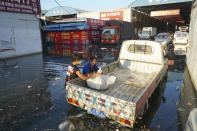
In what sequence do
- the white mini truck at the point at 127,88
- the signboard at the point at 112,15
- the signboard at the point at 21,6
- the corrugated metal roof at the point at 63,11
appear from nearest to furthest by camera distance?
the white mini truck at the point at 127,88 → the signboard at the point at 21,6 → the signboard at the point at 112,15 → the corrugated metal roof at the point at 63,11

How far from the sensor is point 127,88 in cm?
446

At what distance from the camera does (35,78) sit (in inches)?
291

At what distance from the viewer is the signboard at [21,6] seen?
1223 cm

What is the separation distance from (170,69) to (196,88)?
11.6 ft

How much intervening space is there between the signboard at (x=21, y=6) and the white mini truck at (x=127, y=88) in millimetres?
11865

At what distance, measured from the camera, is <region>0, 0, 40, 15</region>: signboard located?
481 inches

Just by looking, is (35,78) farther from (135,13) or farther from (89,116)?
(135,13)

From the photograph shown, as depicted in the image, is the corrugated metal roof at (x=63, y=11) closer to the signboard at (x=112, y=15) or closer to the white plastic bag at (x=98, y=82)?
the signboard at (x=112, y=15)

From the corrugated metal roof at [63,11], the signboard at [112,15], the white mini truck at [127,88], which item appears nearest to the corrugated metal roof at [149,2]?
the signboard at [112,15]

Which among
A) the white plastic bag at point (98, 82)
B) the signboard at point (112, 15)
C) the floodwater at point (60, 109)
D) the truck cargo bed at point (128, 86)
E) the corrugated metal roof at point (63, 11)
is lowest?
the floodwater at point (60, 109)

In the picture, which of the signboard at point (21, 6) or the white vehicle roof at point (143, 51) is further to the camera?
the signboard at point (21, 6)

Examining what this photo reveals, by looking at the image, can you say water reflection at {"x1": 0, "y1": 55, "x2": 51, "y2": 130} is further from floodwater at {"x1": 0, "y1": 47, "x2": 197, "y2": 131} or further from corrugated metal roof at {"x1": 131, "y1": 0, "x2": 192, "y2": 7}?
corrugated metal roof at {"x1": 131, "y1": 0, "x2": 192, "y2": 7}

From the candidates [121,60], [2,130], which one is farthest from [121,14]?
[2,130]

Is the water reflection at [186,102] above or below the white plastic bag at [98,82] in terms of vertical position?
below
